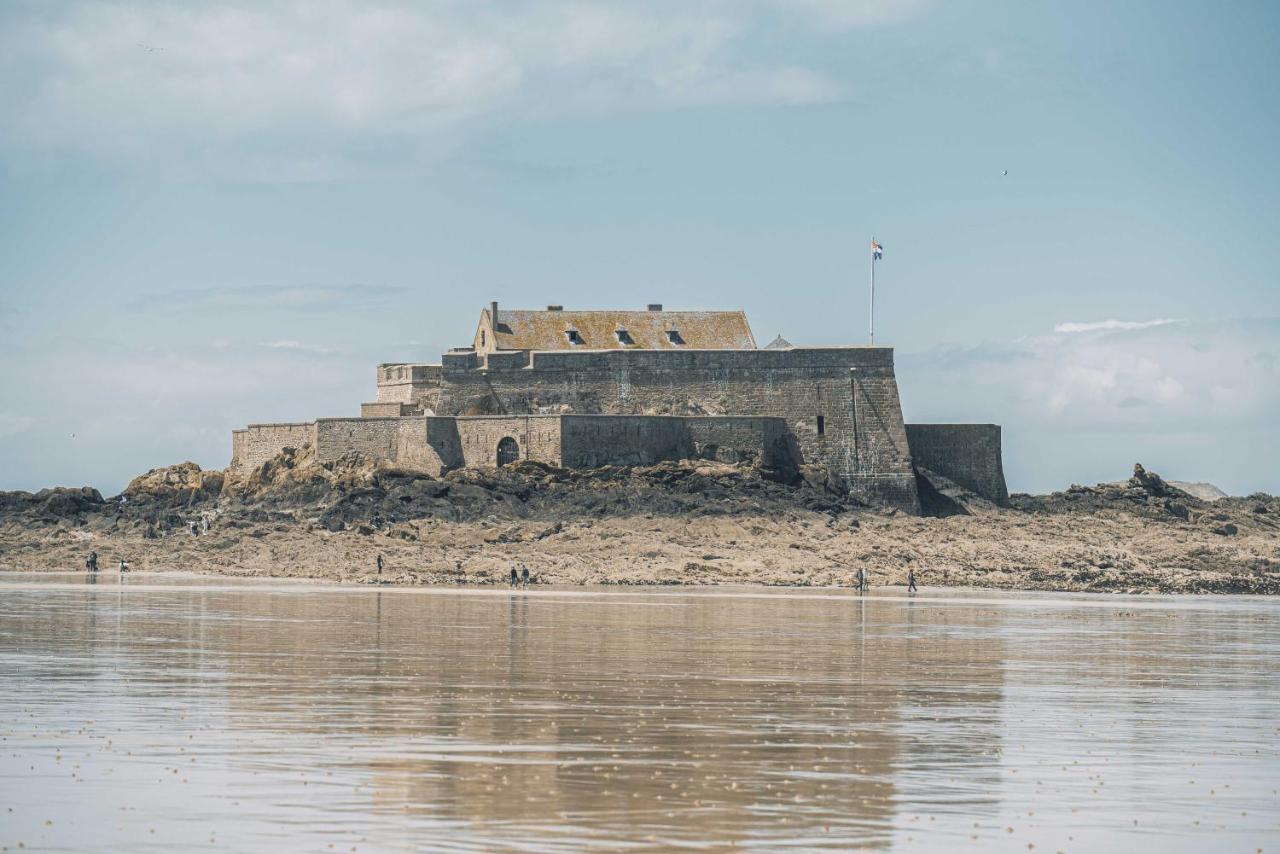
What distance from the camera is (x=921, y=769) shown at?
1286 cm

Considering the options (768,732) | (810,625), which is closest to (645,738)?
(768,732)

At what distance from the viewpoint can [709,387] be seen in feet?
173

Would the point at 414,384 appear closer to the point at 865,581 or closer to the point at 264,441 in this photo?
the point at 264,441

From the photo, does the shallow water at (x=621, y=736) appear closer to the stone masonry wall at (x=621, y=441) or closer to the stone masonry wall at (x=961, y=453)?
the stone masonry wall at (x=621, y=441)

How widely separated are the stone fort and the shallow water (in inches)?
898

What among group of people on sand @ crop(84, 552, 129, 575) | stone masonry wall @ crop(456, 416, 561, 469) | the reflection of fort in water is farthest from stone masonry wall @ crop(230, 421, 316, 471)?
the reflection of fort in water

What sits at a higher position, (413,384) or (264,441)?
(413,384)

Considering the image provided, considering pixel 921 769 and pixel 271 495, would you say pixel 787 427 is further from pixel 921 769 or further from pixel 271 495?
pixel 921 769

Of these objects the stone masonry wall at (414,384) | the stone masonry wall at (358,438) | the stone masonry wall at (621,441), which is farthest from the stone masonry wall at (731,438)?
the stone masonry wall at (414,384)

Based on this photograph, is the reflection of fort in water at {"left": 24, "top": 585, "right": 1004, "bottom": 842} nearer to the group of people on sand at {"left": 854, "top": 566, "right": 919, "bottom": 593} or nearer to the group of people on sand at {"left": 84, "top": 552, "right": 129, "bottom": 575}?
the group of people on sand at {"left": 854, "top": 566, "right": 919, "bottom": 593}

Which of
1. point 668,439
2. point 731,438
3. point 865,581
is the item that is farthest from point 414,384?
point 865,581

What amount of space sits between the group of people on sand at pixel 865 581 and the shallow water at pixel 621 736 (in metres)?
11.7

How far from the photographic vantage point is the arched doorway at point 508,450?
162ft

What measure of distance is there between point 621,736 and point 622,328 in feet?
139
